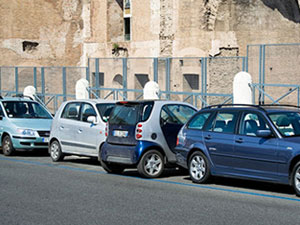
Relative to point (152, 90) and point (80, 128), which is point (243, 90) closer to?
point (152, 90)

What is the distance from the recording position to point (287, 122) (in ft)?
35.1

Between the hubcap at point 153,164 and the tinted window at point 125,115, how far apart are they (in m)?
0.83

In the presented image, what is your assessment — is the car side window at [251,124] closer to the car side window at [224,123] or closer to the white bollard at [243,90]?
the car side window at [224,123]

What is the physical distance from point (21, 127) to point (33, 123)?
0.48 m

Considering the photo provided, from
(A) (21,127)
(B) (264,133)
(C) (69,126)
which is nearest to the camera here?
(B) (264,133)

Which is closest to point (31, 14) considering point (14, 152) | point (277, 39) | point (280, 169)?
point (277, 39)

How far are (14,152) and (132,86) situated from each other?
12.7 metres

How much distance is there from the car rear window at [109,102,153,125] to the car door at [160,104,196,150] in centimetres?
38

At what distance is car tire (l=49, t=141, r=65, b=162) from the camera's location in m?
16.1

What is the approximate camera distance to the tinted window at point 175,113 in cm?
1323

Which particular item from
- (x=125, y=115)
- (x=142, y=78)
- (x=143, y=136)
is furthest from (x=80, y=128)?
(x=142, y=78)

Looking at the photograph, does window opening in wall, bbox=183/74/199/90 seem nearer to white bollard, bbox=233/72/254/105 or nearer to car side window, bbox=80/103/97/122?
white bollard, bbox=233/72/254/105

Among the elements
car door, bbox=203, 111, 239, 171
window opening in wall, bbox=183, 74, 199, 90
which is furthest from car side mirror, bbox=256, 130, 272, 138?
window opening in wall, bbox=183, 74, 199, 90

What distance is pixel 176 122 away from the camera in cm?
1337
